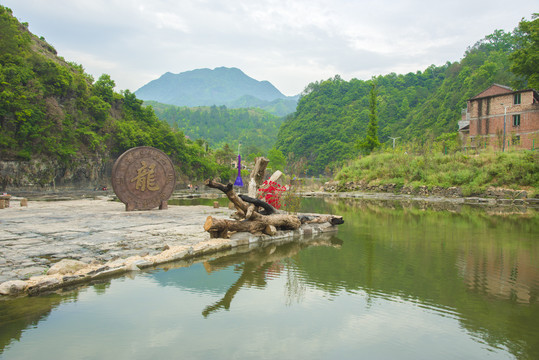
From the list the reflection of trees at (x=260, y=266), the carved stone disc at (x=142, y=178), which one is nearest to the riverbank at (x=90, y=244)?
the reflection of trees at (x=260, y=266)

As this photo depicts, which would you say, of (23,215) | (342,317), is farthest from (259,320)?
(23,215)

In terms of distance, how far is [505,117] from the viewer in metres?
33.5

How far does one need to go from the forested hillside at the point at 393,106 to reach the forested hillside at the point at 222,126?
1027 inches

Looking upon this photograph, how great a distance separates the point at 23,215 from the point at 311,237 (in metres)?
8.57

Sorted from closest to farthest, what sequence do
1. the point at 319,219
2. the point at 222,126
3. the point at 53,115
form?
the point at 319,219
the point at 53,115
the point at 222,126

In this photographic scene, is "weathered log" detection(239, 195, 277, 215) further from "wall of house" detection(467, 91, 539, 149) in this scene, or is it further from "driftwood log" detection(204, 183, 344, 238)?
"wall of house" detection(467, 91, 539, 149)

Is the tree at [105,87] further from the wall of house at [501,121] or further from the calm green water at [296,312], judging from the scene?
the calm green water at [296,312]

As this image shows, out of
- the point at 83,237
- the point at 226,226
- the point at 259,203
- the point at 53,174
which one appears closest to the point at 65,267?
the point at 83,237

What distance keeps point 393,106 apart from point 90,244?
72997mm

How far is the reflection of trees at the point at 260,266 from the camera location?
494 centimetres

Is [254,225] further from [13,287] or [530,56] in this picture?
[530,56]

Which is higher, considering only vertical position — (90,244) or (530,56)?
(530,56)

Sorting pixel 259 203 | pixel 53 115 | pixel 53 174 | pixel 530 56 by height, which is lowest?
pixel 259 203

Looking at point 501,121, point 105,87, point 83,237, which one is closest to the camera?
point 83,237
